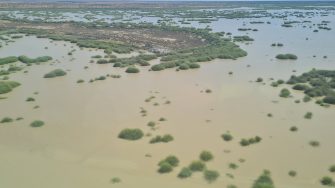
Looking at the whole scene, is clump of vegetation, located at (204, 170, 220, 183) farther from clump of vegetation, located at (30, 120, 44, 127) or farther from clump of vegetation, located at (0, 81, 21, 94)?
clump of vegetation, located at (0, 81, 21, 94)

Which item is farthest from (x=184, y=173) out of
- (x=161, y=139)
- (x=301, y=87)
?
(x=301, y=87)

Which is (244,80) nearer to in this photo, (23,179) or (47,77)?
(47,77)

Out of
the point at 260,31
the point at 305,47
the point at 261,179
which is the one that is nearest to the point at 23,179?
the point at 261,179

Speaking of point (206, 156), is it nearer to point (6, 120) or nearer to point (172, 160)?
point (172, 160)

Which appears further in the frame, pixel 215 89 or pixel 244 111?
pixel 215 89

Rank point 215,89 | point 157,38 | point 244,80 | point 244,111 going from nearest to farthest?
point 244,111 → point 215,89 → point 244,80 → point 157,38

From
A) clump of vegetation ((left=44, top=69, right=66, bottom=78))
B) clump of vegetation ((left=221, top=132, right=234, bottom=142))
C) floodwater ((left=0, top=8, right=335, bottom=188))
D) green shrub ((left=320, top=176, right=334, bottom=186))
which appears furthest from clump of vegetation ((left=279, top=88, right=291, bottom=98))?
clump of vegetation ((left=44, top=69, right=66, bottom=78))
